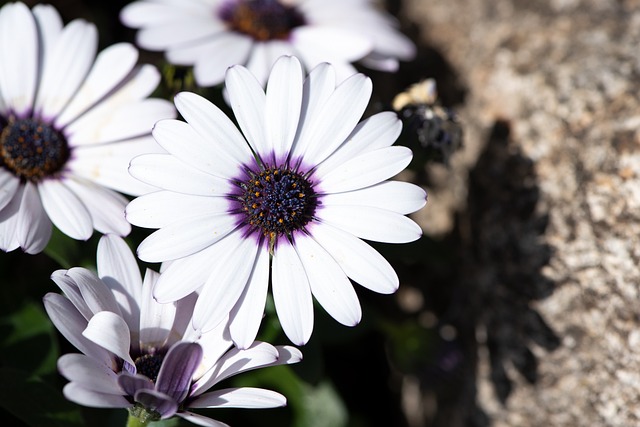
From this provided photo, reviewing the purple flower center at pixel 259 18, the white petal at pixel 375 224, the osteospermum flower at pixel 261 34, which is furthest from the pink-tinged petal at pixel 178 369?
the purple flower center at pixel 259 18

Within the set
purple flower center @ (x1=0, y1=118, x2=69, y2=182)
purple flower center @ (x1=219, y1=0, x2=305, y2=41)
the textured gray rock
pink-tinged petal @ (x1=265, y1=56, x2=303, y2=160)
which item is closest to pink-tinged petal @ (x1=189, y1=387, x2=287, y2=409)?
pink-tinged petal @ (x1=265, y1=56, x2=303, y2=160)

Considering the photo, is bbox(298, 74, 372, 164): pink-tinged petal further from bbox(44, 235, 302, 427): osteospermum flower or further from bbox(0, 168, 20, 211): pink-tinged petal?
bbox(0, 168, 20, 211): pink-tinged petal

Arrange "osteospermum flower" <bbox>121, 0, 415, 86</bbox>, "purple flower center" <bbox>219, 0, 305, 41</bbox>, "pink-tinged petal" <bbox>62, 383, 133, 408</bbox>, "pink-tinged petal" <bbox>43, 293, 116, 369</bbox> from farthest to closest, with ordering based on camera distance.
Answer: "purple flower center" <bbox>219, 0, 305, 41</bbox> → "osteospermum flower" <bbox>121, 0, 415, 86</bbox> → "pink-tinged petal" <bbox>43, 293, 116, 369</bbox> → "pink-tinged petal" <bbox>62, 383, 133, 408</bbox>

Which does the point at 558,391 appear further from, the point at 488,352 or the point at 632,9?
the point at 632,9

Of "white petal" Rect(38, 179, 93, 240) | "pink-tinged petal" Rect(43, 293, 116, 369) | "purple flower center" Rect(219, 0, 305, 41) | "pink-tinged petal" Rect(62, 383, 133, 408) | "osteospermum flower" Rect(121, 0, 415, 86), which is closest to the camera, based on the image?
"pink-tinged petal" Rect(62, 383, 133, 408)

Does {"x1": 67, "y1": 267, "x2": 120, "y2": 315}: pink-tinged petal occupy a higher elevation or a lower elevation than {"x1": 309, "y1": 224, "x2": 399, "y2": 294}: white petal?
lower

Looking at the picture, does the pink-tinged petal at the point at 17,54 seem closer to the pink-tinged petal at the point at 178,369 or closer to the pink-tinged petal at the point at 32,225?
the pink-tinged petal at the point at 32,225
